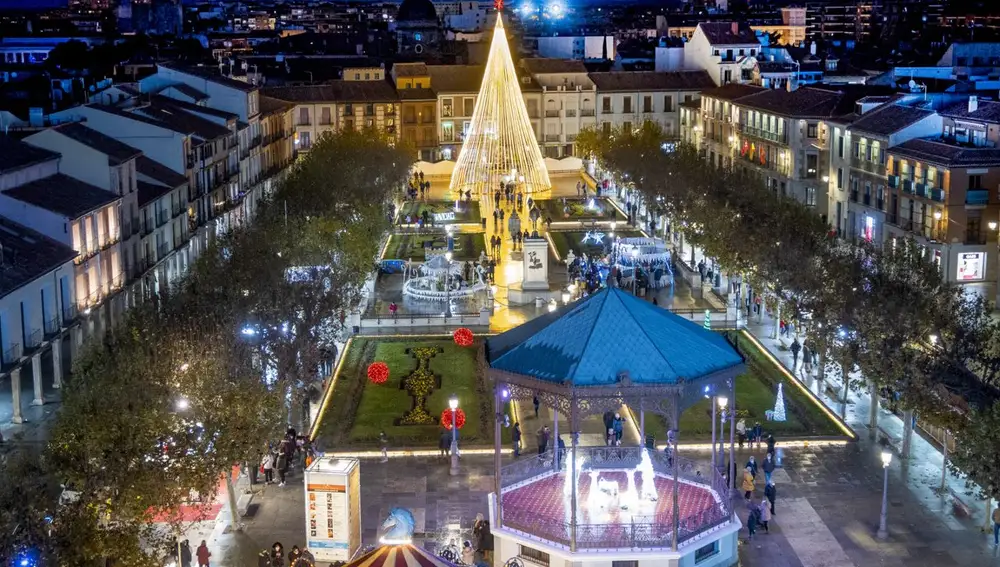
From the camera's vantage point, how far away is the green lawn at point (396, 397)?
45.9m

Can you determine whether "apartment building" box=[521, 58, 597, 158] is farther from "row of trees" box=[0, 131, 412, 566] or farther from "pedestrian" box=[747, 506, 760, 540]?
"pedestrian" box=[747, 506, 760, 540]

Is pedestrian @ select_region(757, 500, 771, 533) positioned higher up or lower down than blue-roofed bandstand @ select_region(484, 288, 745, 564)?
lower down

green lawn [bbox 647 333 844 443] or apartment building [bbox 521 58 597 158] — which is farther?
apartment building [bbox 521 58 597 158]

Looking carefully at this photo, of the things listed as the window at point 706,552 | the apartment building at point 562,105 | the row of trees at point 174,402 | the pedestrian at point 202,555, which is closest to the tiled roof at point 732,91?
the apartment building at point 562,105

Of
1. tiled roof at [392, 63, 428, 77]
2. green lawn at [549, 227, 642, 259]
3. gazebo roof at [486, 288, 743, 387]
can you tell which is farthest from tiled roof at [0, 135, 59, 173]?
tiled roof at [392, 63, 428, 77]

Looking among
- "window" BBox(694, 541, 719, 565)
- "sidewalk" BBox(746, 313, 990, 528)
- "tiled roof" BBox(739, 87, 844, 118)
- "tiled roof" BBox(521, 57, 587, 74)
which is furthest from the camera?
"tiled roof" BBox(521, 57, 587, 74)

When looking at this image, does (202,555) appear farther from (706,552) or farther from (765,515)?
(765,515)

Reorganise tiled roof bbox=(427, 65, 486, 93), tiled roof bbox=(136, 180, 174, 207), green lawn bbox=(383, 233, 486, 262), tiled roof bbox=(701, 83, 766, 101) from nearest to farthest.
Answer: tiled roof bbox=(136, 180, 174, 207) → green lawn bbox=(383, 233, 486, 262) → tiled roof bbox=(701, 83, 766, 101) → tiled roof bbox=(427, 65, 486, 93)

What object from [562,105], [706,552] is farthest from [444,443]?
[562,105]

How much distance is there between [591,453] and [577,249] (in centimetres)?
4694

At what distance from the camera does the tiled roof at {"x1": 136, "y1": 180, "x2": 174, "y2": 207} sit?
69.0m

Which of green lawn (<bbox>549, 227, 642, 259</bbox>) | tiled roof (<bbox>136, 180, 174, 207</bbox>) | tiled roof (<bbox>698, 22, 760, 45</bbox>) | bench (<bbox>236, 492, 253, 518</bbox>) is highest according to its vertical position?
tiled roof (<bbox>698, 22, 760, 45</bbox>)

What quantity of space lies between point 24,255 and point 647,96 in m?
94.4

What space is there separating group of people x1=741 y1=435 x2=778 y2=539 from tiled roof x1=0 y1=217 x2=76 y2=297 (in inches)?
1080
